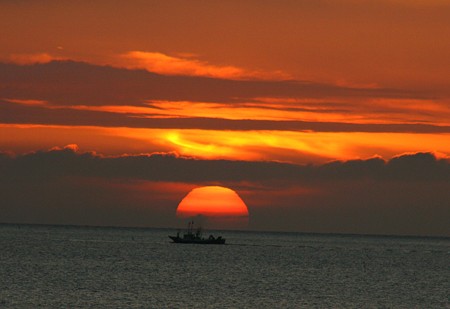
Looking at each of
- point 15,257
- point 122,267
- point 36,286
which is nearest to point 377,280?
point 122,267

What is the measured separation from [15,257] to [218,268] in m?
48.5

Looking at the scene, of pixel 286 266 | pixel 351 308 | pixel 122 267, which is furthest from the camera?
pixel 286 266

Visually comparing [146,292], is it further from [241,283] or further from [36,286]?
[241,283]

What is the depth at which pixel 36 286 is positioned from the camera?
115 meters

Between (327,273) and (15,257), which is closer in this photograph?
(327,273)

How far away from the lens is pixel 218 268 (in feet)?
554

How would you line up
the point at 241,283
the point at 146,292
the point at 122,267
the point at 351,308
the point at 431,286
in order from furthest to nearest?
the point at 122,267 < the point at 431,286 < the point at 241,283 < the point at 146,292 < the point at 351,308

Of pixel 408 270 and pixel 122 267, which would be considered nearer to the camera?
pixel 122 267

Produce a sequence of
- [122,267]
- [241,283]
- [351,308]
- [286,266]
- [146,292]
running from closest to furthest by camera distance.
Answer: [351,308] < [146,292] < [241,283] < [122,267] < [286,266]

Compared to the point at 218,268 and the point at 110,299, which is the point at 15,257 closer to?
the point at 218,268

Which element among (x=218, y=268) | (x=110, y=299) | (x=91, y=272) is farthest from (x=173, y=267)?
(x=110, y=299)

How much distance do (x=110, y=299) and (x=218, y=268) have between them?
2719 inches

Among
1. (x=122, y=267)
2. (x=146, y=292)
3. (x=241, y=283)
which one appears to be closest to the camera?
(x=146, y=292)

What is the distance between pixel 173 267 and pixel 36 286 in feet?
181
